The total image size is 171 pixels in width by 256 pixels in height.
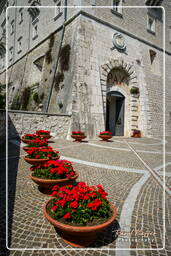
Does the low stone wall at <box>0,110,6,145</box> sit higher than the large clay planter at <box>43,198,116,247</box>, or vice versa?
the low stone wall at <box>0,110,6,145</box>

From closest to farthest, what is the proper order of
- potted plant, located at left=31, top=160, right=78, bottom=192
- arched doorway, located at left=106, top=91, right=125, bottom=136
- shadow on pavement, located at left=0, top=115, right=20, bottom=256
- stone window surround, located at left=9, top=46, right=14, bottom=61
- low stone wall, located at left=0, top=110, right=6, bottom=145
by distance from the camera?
shadow on pavement, located at left=0, top=115, right=20, bottom=256, potted plant, located at left=31, top=160, right=78, bottom=192, low stone wall, located at left=0, top=110, right=6, bottom=145, arched doorway, located at left=106, top=91, right=125, bottom=136, stone window surround, located at left=9, top=46, right=14, bottom=61

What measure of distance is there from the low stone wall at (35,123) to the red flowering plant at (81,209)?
9.00m

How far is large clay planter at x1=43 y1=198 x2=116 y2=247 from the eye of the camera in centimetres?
190

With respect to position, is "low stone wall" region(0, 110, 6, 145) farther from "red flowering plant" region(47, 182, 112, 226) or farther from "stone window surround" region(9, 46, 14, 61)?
"stone window surround" region(9, 46, 14, 61)

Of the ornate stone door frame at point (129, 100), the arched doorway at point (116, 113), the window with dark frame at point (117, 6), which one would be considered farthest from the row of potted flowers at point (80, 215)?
the window with dark frame at point (117, 6)

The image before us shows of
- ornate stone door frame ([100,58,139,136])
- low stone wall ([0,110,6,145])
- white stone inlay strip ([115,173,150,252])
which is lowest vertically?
white stone inlay strip ([115,173,150,252])

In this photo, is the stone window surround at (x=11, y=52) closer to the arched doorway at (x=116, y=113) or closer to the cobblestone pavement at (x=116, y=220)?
the arched doorway at (x=116, y=113)

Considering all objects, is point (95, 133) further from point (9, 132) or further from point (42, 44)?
point (42, 44)

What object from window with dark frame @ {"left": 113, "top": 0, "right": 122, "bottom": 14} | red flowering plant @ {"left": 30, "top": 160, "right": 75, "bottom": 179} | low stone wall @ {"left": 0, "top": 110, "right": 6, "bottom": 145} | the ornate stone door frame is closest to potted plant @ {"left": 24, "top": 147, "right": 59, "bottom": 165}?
red flowering plant @ {"left": 30, "top": 160, "right": 75, "bottom": 179}

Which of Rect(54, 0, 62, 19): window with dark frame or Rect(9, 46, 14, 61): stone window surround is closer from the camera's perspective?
Rect(54, 0, 62, 19): window with dark frame

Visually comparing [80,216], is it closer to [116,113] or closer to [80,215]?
[80,215]

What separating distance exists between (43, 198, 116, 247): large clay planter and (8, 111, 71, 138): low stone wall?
900cm

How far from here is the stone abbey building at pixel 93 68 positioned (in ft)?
40.9

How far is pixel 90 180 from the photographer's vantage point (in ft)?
14.4
